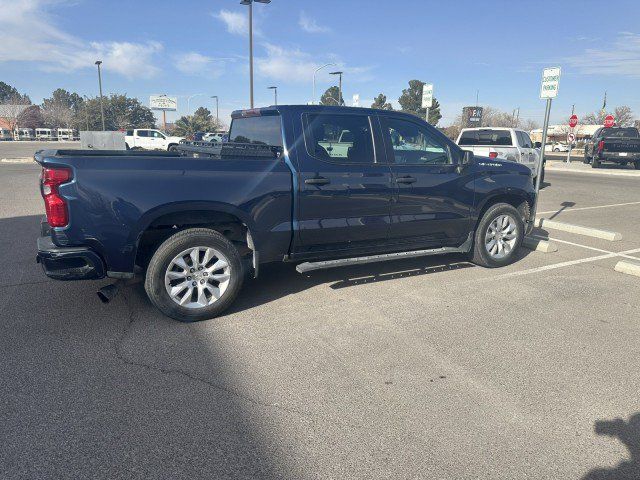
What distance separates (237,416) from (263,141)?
2.91 meters

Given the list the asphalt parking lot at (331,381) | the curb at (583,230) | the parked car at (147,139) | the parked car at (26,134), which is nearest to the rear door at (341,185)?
the asphalt parking lot at (331,381)

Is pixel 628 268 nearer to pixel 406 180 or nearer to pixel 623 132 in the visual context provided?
pixel 406 180

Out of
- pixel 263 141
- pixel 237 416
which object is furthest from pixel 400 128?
pixel 237 416

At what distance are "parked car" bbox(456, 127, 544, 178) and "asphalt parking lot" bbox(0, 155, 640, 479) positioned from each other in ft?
28.6

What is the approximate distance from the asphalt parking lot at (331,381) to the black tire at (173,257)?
12 centimetres

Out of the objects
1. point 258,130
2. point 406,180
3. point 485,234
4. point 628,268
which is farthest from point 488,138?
point 258,130

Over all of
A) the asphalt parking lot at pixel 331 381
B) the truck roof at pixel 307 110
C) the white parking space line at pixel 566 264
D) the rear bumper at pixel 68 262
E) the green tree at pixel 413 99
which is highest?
the green tree at pixel 413 99

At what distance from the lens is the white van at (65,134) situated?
310 feet

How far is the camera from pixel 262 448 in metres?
2.45

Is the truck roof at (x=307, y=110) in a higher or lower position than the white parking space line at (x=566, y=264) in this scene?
higher

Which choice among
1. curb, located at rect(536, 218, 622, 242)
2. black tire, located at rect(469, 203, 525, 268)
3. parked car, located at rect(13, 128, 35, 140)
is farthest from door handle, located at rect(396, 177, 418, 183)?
parked car, located at rect(13, 128, 35, 140)

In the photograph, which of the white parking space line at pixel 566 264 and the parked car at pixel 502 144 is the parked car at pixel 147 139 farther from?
the white parking space line at pixel 566 264

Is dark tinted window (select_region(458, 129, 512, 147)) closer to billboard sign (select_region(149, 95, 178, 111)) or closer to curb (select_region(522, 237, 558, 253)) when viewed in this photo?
curb (select_region(522, 237, 558, 253))

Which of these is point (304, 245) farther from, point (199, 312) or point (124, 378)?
point (124, 378)
